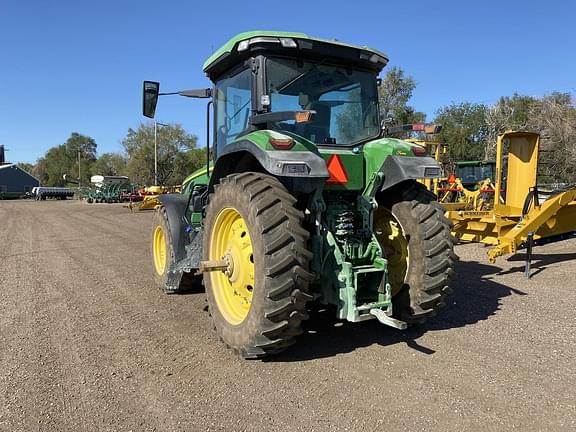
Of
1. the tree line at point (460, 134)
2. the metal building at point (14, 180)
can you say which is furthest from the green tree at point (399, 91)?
the metal building at point (14, 180)

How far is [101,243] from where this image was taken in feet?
38.1

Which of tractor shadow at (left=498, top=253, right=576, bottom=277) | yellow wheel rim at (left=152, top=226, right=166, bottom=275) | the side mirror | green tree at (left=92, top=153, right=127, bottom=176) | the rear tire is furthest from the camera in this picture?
green tree at (left=92, top=153, right=127, bottom=176)

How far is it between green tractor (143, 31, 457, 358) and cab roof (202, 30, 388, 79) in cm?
1

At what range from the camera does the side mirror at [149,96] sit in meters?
5.31

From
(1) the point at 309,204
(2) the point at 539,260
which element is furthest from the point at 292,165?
(2) the point at 539,260

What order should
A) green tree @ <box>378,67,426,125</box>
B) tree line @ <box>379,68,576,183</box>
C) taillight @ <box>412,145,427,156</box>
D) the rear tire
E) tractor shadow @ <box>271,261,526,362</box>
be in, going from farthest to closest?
green tree @ <box>378,67,426,125</box> < tree line @ <box>379,68,576,183</box> < taillight @ <box>412,145,427,156</box> < the rear tire < tractor shadow @ <box>271,261,526,362</box>

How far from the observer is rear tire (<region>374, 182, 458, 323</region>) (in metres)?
4.26

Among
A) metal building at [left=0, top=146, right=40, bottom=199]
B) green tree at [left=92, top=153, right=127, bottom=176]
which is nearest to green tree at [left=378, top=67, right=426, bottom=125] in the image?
green tree at [left=92, top=153, right=127, bottom=176]

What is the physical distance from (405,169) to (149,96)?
3054 millimetres

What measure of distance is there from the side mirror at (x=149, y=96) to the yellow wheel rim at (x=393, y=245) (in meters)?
2.84

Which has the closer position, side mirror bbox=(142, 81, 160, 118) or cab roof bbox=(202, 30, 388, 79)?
cab roof bbox=(202, 30, 388, 79)

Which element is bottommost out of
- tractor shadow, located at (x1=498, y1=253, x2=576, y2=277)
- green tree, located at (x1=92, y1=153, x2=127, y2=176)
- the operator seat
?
tractor shadow, located at (x1=498, y1=253, x2=576, y2=277)

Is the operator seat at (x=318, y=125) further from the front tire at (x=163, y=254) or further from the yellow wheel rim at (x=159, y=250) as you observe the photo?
the yellow wheel rim at (x=159, y=250)

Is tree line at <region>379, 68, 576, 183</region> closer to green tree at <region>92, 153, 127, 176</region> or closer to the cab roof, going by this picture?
the cab roof
